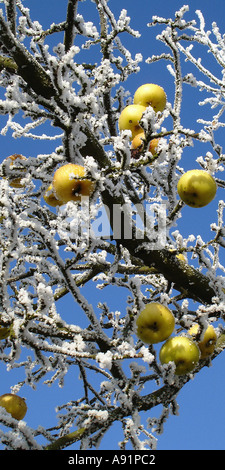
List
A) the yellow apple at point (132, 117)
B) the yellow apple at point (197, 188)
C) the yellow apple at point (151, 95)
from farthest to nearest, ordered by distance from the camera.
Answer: the yellow apple at point (151, 95)
the yellow apple at point (132, 117)
the yellow apple at point (197, 188)

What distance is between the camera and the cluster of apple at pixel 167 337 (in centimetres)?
304

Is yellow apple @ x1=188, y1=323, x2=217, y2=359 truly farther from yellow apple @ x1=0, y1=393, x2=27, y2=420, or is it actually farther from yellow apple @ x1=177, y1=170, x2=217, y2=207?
yellow apple @ x1=0, y1=393, x2=27, y2=420

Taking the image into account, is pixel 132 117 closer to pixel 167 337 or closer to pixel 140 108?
pixel 140 108

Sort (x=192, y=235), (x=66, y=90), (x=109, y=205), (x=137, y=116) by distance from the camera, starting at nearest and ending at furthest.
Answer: (x=66, y=90) → (x=109, y=205) → (x=137, y=116) → (x=192, y=235)

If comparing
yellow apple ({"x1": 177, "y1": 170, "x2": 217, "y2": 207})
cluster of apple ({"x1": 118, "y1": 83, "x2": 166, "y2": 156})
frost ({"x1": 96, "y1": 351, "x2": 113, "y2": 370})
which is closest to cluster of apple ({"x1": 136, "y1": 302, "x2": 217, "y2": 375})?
frost ({"x1": 96, "y1": 351, "x2": 113, "y2": 370})

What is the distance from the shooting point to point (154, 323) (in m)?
3.04

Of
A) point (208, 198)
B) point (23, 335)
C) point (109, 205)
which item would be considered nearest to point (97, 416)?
point (23, 335)

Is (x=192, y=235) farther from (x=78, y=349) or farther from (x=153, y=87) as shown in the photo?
(x=78, y=349)

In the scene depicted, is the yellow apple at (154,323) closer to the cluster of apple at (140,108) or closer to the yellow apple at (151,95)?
the cluster of apple at (140,108)

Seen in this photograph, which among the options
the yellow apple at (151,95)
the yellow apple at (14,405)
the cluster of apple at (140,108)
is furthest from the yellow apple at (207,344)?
the yellow apple at (151,95)

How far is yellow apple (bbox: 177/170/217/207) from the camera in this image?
116 inches

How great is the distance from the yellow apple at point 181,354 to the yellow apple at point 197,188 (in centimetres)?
111

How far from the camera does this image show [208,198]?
300 cm
